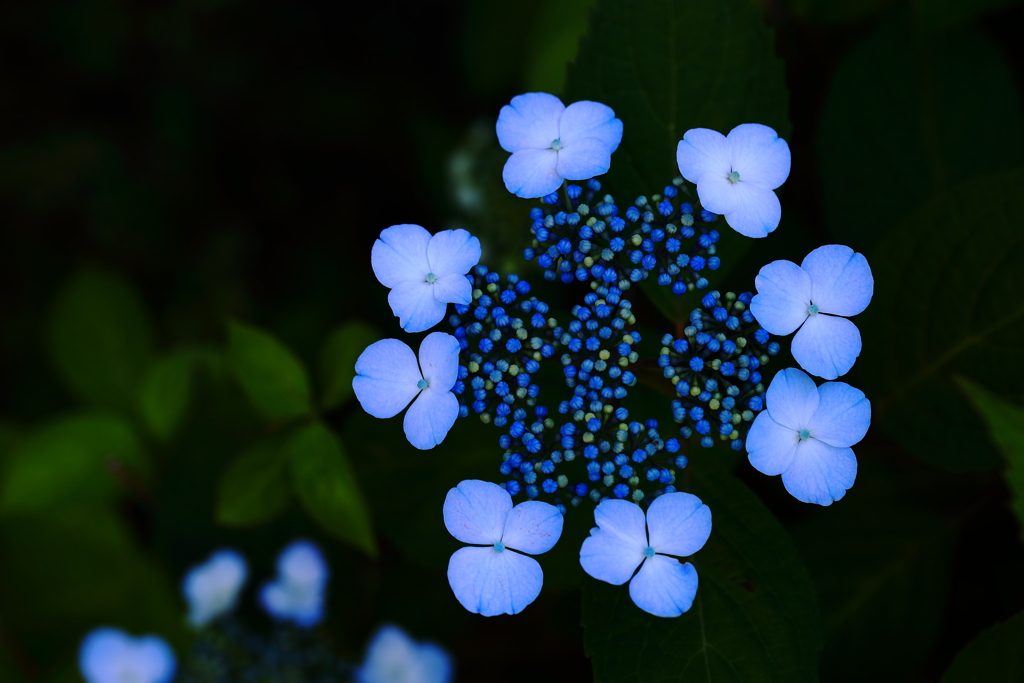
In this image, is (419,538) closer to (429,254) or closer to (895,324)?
(429,254)

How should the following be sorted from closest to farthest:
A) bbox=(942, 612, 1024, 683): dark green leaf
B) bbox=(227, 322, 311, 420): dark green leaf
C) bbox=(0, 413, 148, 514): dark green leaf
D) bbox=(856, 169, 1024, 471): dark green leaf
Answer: bbox=(942, 612, 1024, 683): dark green leaf
bbox=(856, 169, 1024, 471): dark green leaf
bbox=(227, 322, 311, 420): dark green leaf
bbox=(0, 413, 148, 514): dark green leaf

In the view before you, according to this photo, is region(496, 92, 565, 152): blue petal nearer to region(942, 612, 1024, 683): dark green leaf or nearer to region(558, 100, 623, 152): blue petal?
region(558, 100, 623, 152): blue petal

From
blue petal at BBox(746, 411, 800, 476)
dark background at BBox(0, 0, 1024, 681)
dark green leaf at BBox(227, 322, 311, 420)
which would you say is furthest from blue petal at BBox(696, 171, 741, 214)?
dark green leaf at BBox(227, 322, 311, 420)

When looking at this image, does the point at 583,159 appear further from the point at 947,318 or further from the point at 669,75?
the point at 947,318

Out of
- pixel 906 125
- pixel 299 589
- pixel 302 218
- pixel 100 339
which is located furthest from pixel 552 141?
pixel 302 218

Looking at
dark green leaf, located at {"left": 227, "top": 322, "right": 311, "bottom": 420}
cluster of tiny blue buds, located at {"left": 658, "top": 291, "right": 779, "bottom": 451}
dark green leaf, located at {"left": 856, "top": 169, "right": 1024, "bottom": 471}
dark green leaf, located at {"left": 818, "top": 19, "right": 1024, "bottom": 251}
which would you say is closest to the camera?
cluster of tiny blue buds, located at {"left": 658, "top": 291, "right": 779, "bottom": 451}

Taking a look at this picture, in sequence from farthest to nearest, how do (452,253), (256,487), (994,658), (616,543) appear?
(256,487) < (994,658) < (452,253) < (616,543)

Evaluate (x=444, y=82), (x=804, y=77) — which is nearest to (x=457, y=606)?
(x=804, y=77)
